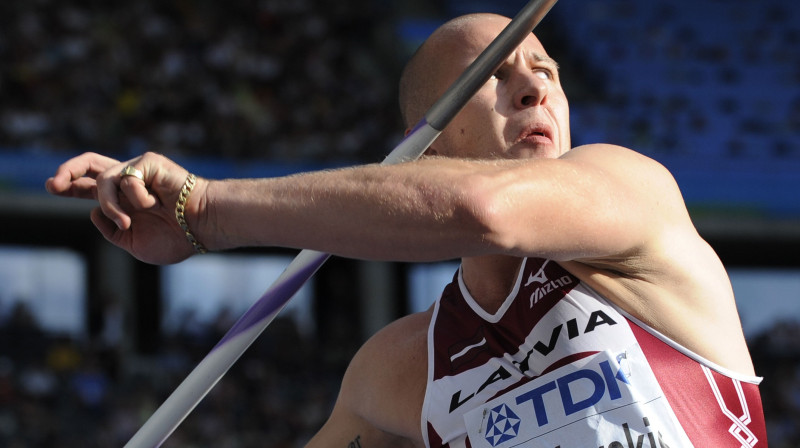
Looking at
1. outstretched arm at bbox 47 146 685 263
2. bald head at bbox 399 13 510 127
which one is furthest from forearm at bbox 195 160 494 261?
bald head at bbox 399 13 510 127

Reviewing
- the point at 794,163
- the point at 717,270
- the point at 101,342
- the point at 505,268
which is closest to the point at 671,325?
the point at 717,270

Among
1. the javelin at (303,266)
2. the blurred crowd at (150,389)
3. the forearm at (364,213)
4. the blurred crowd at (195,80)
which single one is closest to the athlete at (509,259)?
the forearm at (364,213)

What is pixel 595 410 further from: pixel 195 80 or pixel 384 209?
pixel 195 80

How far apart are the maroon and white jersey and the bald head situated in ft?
2.24

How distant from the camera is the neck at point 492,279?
2.46m

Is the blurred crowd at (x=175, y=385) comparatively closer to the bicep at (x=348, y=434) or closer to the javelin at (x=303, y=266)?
the bicep at (x=348, y=434)

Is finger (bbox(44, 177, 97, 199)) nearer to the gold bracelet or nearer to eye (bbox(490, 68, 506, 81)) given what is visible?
the gold bracelet

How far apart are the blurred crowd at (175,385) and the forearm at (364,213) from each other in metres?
9.21

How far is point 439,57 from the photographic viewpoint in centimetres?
277

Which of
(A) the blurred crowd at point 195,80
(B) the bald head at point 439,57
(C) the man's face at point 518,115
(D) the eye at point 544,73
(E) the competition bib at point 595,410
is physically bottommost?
(E) the competition bib at point 595,410

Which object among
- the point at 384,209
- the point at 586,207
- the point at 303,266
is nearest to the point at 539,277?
the point at 586,207

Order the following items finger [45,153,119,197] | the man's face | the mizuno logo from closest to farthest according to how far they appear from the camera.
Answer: finger [45,153,119,197] < the mizuno logo < the man's face

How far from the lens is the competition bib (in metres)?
2.03

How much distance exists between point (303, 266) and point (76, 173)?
1.66 feet
